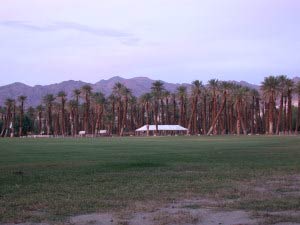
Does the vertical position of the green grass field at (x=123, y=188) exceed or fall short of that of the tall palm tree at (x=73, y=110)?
→ it falls short

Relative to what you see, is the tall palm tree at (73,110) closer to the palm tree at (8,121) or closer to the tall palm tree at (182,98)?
the palm tree at (8,121)

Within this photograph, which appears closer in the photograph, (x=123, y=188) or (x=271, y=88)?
(x=123, y=188)

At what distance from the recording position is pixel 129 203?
45.7 feet

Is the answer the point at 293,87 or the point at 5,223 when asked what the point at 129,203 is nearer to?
the point at 5,223

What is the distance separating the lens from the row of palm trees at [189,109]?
Answer: 14912cm

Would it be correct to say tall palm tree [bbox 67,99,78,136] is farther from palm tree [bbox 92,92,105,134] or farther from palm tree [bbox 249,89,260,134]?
palm tree [bbox 249,89,260,134]

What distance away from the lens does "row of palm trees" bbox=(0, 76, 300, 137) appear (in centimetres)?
14912

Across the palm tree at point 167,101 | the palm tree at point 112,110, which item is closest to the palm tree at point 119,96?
the palm tree at point 112,110

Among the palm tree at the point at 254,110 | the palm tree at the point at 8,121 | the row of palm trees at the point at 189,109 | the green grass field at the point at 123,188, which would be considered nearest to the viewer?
the green grass field at the point at 123,188

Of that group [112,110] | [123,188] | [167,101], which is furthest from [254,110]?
[123,188]

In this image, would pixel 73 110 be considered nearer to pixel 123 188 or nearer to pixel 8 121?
pixel 8 121

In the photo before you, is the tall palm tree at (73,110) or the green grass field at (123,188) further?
the tall palm tree at (73,110)

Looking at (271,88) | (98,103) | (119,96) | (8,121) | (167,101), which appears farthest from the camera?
(8,121)

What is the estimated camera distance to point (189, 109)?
190 m
